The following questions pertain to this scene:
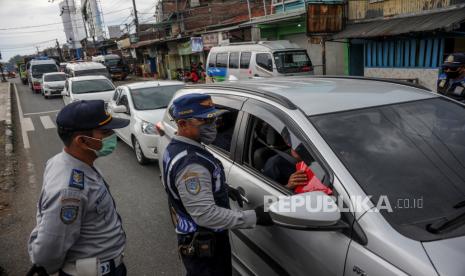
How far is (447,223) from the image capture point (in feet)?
5.47

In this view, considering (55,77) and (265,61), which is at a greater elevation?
(265,61)

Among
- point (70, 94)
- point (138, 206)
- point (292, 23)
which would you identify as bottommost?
point (138, 206)

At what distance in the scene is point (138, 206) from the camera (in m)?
5.09

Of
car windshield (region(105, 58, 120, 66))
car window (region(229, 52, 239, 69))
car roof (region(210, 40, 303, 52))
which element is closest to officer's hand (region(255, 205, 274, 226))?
car roof (region(210, 40, 303, 52))

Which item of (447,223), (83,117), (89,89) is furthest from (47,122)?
(447,223)

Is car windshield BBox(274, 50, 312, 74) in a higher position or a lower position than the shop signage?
lower

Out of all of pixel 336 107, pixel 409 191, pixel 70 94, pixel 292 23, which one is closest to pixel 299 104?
pixel 336 107

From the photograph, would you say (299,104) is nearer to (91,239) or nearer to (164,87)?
(91,239)

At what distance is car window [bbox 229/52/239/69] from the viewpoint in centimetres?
1440

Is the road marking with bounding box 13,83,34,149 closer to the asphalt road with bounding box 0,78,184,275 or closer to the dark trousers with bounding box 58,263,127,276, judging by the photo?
the asphalt road with bounding box 0,78,184,275

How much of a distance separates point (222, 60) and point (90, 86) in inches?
221

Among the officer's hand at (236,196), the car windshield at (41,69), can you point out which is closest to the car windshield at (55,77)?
the car windshield at (41,69)

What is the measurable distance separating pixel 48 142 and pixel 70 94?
3372 mm

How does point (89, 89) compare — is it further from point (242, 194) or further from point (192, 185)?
point (192, 185)
